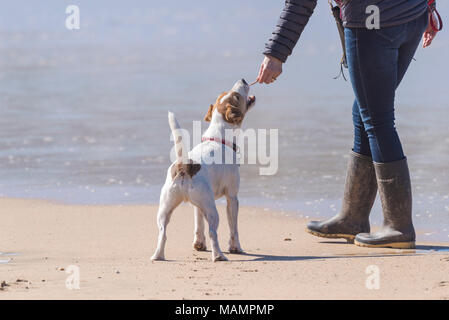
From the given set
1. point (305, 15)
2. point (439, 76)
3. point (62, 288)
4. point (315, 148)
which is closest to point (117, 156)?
point (315, 148)

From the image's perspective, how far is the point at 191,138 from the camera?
35.0 feet

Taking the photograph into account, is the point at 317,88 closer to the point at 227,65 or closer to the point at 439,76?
the point at 439,76

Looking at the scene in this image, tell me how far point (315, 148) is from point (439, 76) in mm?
9208

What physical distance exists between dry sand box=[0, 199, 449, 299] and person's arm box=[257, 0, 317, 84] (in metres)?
1.23

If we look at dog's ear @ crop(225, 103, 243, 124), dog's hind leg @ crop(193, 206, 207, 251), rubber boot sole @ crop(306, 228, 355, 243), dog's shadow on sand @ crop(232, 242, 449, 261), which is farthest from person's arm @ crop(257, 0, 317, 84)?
rubber boot sole @ crop(306, 228, 355, 243)

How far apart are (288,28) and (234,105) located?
805mm

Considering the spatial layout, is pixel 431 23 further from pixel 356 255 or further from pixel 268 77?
pixel 356 255

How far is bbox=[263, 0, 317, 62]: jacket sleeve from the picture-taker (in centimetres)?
556

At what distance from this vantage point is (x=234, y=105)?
6.17 m

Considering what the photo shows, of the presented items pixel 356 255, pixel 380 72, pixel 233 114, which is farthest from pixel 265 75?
pixel 356 255

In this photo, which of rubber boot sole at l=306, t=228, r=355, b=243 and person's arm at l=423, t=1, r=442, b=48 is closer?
person's arm at l=423, t=1, r=442, b=48

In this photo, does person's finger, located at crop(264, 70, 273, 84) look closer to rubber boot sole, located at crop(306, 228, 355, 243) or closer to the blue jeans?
the blue jeans

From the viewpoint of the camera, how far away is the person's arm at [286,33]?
5555 mm

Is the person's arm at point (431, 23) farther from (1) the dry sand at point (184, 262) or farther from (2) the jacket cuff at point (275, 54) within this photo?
(1) the dry sand at point (184, 262)
